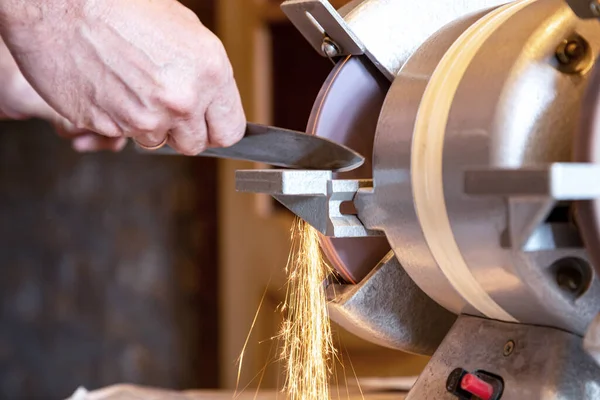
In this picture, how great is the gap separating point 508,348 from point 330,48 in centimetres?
32

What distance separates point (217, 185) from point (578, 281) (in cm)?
174

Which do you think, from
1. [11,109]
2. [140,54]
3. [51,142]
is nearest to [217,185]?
[51,142]

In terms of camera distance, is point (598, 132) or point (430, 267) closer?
point (598, 132)

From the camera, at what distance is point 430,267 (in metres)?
0.71

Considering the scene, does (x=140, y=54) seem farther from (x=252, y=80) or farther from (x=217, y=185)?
(x=217, y=185)

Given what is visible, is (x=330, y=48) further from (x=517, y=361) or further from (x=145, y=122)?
(x=517, y=361)

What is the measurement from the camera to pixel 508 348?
690 mm

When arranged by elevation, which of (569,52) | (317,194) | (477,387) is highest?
(569,52)

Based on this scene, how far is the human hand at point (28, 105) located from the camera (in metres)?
1.26

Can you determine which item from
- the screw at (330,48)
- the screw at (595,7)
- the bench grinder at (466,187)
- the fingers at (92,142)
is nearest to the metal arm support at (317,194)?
the bench grinder at (466,187)

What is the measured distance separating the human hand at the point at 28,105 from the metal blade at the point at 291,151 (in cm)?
36

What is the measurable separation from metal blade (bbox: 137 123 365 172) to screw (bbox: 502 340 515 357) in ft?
0.70

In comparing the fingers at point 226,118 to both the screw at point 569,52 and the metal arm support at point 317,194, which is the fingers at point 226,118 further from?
the screw at point 569,52

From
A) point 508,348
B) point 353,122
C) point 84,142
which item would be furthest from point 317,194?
point 84,142
